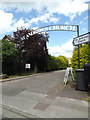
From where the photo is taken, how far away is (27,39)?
1695 centimetres

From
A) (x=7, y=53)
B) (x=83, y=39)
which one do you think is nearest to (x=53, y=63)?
(x=7, y=53)

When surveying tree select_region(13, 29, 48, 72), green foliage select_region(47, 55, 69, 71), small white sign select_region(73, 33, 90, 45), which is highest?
tree select_region(13, 29, 48, 72)

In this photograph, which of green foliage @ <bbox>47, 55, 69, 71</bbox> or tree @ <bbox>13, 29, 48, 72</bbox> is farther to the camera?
green foliage @ <bbox>47, 55, 69, 71</bbox>

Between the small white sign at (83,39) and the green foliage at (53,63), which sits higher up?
the small white sign at (83,39)

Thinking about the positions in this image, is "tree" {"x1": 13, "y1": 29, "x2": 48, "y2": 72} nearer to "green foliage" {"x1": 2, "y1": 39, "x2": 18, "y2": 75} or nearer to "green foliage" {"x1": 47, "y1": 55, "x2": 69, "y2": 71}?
"green foliage" {"x1": 2, "y1": 39, "x2": 18, "y2": 75}

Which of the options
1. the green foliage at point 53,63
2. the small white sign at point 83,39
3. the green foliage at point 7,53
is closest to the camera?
the small white sign at point 83,39

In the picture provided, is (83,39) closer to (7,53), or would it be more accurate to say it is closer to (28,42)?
(7,53)

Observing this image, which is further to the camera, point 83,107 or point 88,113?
point 83,107

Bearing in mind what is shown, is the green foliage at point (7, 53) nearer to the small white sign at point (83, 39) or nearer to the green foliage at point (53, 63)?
the small white sign at point (83, 39)

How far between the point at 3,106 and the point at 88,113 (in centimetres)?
353

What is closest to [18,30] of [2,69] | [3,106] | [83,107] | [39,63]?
[2,69]

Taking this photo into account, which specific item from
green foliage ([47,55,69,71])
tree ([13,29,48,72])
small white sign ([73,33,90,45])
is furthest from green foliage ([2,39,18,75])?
green foliage ([47,55,69,71])

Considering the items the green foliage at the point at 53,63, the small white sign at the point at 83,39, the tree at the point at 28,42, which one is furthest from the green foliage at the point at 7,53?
the green foliage at the point at 53,63

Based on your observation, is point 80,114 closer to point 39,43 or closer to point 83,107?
point 83,107
